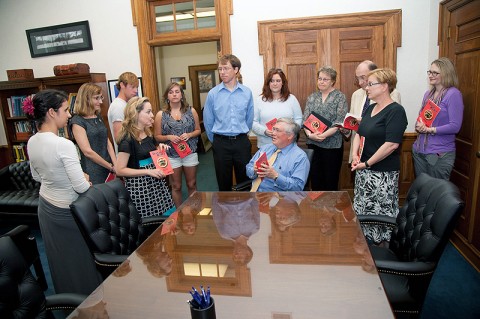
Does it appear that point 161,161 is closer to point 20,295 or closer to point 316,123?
point 20,295

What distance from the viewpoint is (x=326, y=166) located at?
356 centimetres

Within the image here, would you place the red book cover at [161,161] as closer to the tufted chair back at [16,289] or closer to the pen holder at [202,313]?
the tufted chair back at [16,289]

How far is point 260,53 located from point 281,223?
2.88m

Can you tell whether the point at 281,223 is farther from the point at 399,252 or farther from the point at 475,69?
the point at 475,69

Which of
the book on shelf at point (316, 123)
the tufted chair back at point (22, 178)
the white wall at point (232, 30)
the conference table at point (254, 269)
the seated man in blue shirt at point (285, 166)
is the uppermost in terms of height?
the white wall at point (232, 30)

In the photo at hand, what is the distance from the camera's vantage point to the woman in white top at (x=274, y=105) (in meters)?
3.53

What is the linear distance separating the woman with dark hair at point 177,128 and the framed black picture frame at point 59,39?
194cm

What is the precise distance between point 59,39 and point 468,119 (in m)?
4.90

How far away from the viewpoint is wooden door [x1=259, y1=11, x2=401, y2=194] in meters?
3.99

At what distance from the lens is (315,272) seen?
53.7 inches

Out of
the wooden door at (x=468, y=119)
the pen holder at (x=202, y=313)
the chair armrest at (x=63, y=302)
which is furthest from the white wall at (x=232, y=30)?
the pen holder at (x=202, y=313)

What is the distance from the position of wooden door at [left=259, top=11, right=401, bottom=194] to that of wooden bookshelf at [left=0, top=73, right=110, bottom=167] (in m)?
2.22

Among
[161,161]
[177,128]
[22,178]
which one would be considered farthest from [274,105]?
[22,178]

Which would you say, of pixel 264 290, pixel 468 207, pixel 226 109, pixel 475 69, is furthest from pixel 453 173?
pixel 264 290
